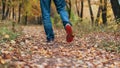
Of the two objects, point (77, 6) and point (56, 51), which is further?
point (77, 6)

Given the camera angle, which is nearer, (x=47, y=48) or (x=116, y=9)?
(x=47, y=48)

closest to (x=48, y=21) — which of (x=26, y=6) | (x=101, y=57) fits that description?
(x=101, y=57)

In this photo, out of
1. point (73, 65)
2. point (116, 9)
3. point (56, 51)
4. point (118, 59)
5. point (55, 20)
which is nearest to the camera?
point (73, 65)

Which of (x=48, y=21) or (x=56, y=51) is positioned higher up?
(x=48, y=21)

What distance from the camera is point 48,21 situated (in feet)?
28.7

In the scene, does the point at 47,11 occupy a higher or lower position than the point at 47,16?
higher

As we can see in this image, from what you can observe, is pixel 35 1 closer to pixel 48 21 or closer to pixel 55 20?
pixel 55 20

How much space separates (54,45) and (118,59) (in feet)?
6.86

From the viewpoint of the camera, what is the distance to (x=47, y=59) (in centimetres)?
604

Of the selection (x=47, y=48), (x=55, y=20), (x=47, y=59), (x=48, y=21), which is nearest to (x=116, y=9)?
(x=48, y=21)

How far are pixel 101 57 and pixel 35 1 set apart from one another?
45.4 metres

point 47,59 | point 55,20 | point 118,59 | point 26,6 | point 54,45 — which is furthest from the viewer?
point 26,6

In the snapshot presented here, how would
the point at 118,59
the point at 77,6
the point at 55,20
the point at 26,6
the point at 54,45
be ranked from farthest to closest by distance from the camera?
the point at 26,6 → the point at 77,6 → the point at 55,20 → the point at 54,45 → the point at 118,59

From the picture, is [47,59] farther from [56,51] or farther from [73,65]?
[56,51]
